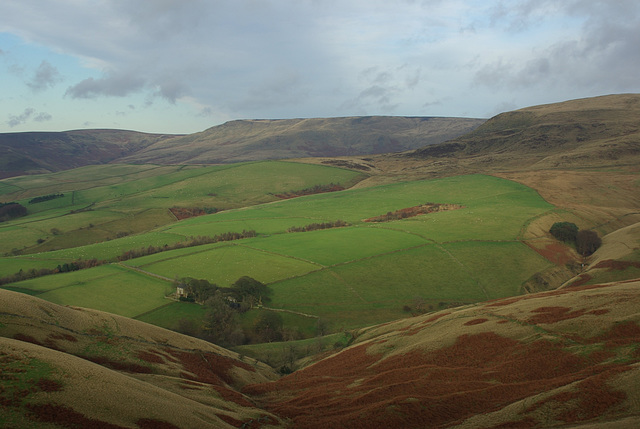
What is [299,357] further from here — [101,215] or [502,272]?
[101,215]

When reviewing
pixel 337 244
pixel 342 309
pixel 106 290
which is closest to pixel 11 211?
pixel 106 290

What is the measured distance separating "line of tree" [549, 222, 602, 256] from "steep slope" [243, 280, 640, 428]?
2561 inches

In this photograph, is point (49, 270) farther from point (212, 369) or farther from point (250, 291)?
point (212, 369)

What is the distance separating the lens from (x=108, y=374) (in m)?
27.0

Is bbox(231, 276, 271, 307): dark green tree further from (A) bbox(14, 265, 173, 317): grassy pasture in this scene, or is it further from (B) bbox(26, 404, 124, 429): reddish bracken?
(B) bbox(26, 404, 124, 429): reddish bracken

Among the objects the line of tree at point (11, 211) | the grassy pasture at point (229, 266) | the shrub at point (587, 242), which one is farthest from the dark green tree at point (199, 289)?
the line of tree at point (11, 211)

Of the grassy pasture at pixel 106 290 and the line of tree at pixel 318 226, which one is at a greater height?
the line of tree at pixel 318 226

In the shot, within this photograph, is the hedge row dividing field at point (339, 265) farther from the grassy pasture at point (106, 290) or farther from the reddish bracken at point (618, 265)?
the reddish bracken at point (618, 265)

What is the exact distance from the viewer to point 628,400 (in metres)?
21.2

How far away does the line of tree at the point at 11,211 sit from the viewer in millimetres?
165250

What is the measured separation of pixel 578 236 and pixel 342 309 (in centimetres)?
6774

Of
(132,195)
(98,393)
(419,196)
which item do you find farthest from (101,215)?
(98,393)

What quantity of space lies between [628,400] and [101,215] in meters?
170

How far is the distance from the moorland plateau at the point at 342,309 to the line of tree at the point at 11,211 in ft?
28.0
